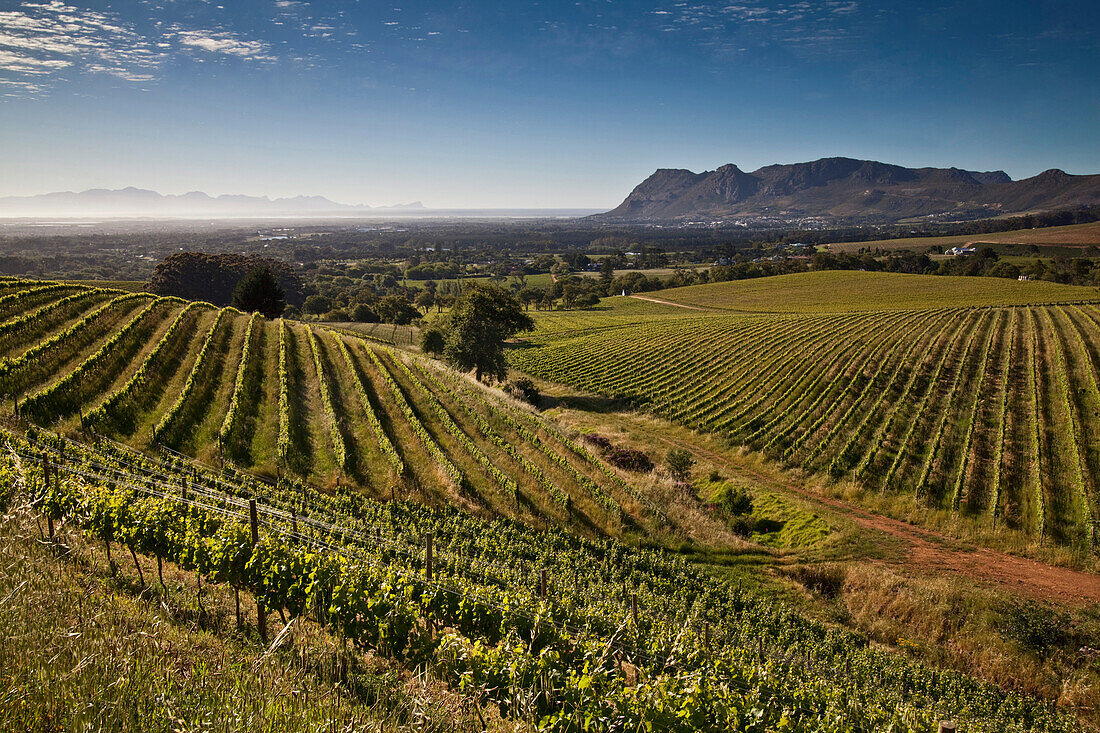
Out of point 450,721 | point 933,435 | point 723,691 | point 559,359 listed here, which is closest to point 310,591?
point 450,721

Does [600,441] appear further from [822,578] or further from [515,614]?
[515,614]

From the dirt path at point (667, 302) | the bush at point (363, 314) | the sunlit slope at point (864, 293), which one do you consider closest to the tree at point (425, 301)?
the bush at point (363, 314)

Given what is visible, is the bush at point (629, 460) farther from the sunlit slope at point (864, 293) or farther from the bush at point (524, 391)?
the sunlit slope at point (864, 293)

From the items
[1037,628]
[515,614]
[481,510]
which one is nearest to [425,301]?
[481,510]

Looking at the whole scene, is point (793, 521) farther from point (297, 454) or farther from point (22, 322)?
point (22, 322)

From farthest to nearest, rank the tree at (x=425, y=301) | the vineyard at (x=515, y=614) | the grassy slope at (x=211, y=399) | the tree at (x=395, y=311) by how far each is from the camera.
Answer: the tree at (x=425, y=301) → the tree at (x=395, y=311) → the grassy slope at (x=211, y=399) → the vineyard at (x=515, y=614)
